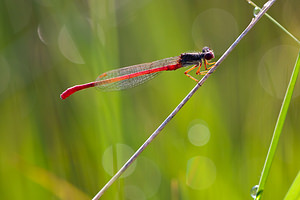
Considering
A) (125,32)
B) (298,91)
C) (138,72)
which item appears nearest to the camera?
(138,72)

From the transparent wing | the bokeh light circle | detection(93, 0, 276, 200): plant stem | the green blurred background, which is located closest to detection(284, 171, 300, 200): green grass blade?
detection(93, 0, 276, 200): plant stem

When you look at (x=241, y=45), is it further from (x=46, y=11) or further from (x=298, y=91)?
(x=46, y=11)

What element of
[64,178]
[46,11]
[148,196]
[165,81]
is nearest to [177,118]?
[165,81]

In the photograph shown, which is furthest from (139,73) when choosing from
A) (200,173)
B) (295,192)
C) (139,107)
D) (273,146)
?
(295,192)

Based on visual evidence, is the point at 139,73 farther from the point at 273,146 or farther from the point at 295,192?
the point at 295,192

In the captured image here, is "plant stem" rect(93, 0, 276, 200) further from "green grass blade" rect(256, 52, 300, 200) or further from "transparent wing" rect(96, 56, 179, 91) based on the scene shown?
"transparent wing" rect(96, 56, 179, 91)

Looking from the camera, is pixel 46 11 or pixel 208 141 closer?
pixel 208 141

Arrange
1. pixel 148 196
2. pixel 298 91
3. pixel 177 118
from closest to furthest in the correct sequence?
1. pixel 148 196
2. pixel 177 118
3. pixel 298 91
